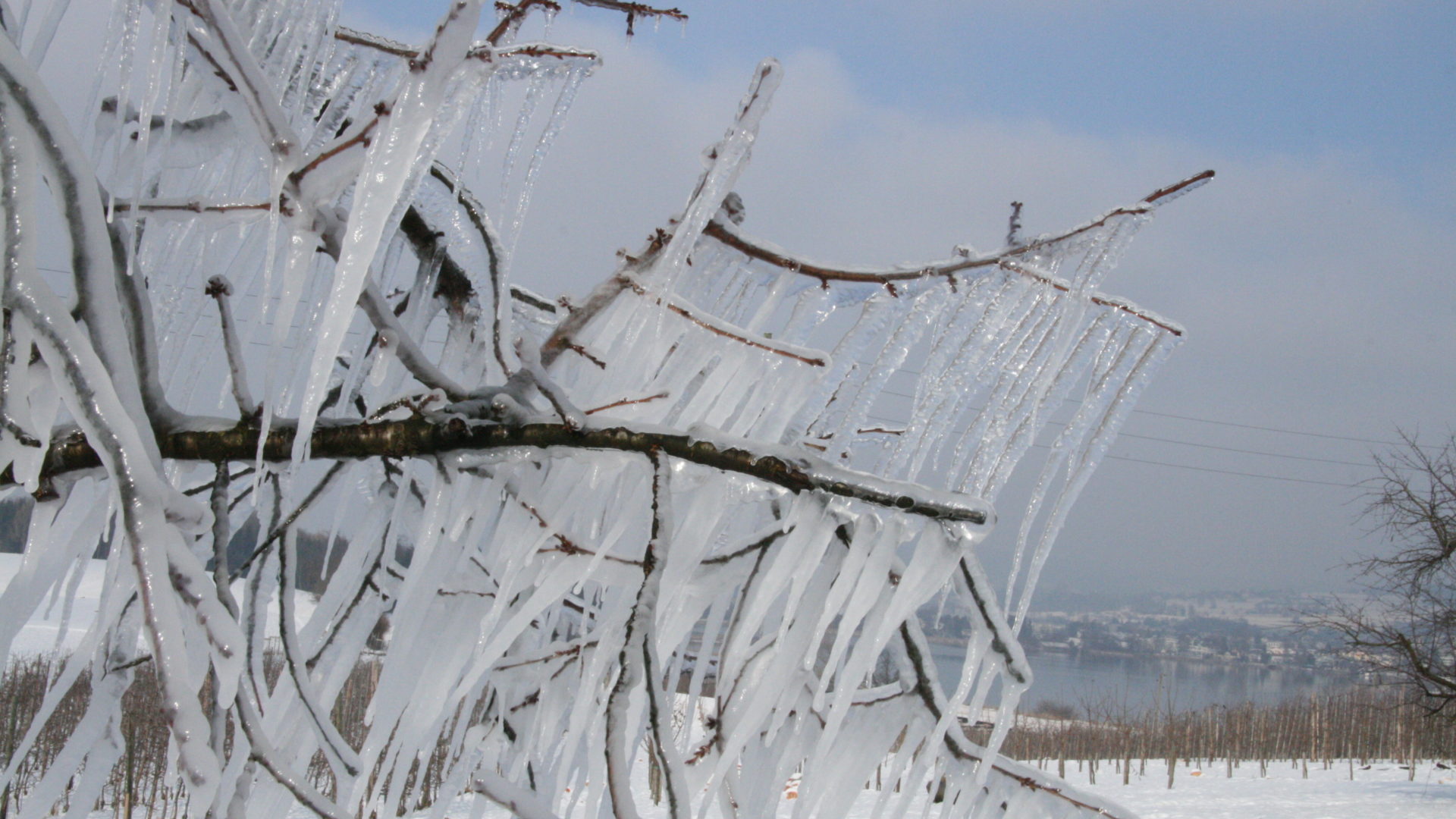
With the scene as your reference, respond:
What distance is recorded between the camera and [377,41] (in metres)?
1.50

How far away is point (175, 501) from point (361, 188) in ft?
1.04

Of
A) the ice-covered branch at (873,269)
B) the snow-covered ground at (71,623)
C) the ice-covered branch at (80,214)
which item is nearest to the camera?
the ice-covered branch at (80,214)

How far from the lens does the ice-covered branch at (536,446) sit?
2.93 feet

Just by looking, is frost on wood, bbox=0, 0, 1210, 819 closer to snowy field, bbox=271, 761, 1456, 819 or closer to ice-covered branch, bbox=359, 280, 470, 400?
ice-covered branch, bbox=359, 280, 470, 400

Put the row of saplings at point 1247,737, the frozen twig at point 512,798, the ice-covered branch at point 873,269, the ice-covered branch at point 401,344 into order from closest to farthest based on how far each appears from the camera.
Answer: the frozen twig at point 512,798, the ice-covered branch at point 401,344, the ice-covered branch at point 873,269, the row of saplings at point 1247,737

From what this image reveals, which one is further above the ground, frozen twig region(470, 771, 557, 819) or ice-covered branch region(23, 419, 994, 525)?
ice-covered branch region(23, 419, 994, 525)

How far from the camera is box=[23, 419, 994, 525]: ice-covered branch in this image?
0.89 metres

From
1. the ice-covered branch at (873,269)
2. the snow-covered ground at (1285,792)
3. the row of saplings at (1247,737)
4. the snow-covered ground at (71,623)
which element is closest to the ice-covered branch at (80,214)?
the ice-covered branch at (873,269)

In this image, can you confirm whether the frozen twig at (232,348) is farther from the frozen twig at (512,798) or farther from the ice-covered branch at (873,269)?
the ice-covered branch at (873,269)

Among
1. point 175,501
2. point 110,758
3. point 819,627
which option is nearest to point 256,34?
point 175,501

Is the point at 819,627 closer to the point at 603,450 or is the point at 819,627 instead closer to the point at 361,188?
the point at 603,450

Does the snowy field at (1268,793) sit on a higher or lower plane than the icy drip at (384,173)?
lower

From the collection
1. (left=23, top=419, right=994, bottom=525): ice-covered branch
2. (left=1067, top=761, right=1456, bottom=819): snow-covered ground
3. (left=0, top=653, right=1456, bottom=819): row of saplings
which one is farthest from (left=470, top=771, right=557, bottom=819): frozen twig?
(left=0, top=653, right=1456, bottom=819): row of saplings

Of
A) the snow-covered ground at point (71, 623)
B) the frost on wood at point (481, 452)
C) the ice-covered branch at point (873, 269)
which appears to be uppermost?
the ice-covered branch at point (873, 269)
